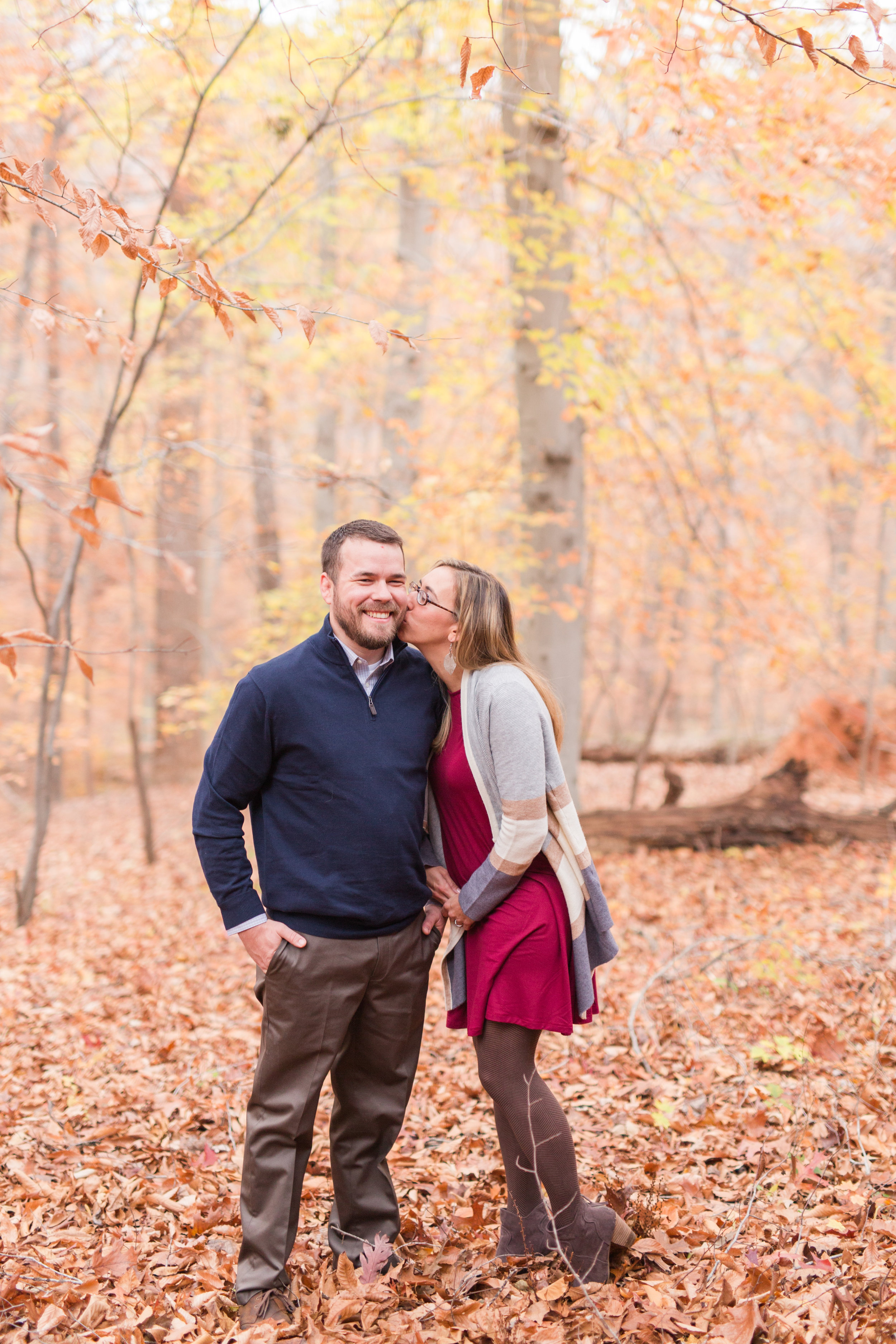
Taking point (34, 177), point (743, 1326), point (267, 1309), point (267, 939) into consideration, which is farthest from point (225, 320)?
point (743, 1326)

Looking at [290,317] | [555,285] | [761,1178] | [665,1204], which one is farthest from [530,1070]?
[290,317]

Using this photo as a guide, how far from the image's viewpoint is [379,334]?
9.61 feet

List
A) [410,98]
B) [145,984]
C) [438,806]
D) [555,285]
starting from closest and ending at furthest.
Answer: [438,806] → [410,98] → [145,984] → [555,285]

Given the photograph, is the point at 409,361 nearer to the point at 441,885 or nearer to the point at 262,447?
the point at 262,447

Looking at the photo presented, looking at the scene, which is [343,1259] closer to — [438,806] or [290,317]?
[438,806]

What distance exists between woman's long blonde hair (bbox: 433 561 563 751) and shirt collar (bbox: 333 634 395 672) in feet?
0.68

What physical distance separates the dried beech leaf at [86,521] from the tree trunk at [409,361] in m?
6.41

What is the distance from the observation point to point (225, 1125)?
3.75 meters

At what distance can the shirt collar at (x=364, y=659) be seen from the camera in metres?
2.78

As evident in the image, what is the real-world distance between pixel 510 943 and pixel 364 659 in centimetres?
97

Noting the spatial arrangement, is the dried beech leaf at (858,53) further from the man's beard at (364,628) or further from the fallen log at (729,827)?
the fallen log at (729,827)

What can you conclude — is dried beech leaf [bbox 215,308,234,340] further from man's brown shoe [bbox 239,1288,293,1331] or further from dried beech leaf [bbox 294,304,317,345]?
man's brown shoe [bbox 239,1288,293,1331]

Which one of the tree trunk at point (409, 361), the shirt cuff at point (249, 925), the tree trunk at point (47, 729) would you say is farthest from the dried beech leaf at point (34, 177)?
the tree trunk at point (409, 361)

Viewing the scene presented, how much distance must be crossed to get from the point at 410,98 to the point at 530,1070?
4.68 m
